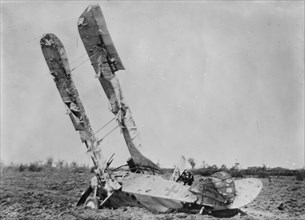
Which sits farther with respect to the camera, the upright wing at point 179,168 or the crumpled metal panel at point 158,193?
the upright wing at point 179,168

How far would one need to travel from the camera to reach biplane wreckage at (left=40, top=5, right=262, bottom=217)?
8391mm

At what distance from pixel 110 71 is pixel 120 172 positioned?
3.09 metres

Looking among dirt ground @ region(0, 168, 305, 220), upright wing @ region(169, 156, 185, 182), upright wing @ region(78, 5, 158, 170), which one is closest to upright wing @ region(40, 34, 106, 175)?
upright wing @ region(78, 5, 158, 170)

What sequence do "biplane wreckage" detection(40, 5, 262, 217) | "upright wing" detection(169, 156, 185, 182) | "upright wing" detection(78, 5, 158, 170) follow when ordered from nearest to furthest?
"biplane wreckage" detection(40, 5, 262, 217) < "upright wing" detection(169, 156, 185, 182) < "upright wing" detection(78, 5, 158, 170)

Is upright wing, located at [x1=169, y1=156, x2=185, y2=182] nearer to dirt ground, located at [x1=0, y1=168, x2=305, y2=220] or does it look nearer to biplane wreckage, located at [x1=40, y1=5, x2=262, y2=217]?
biplane wreckage, located at [x1=40, y1=5, x2=262, y2=217]

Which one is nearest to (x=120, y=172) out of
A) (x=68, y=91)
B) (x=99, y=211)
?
(x=99, y=211)

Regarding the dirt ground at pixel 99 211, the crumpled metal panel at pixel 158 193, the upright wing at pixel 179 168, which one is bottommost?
the dirt ground at pixel 99 211

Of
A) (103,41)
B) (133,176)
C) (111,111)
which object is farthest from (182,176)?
(103,41)

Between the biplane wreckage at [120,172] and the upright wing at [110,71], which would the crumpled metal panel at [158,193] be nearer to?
the biplane wreckage at [120,172]

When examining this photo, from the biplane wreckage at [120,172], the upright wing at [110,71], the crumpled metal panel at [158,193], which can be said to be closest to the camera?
the biplane wreckage at [120,172]

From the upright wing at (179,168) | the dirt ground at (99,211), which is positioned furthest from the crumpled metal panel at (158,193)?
the upright wing at (179,168)

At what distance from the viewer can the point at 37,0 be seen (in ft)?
40.6

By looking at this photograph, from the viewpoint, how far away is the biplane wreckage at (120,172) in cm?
839

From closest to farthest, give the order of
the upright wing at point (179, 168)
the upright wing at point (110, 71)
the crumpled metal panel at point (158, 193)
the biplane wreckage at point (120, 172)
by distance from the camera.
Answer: the biplane wreckage at point (120, 172), the crumpled metal panel at point (158, 193), the upright wing at point (179, 168), the upright wing at point (110, 71)
